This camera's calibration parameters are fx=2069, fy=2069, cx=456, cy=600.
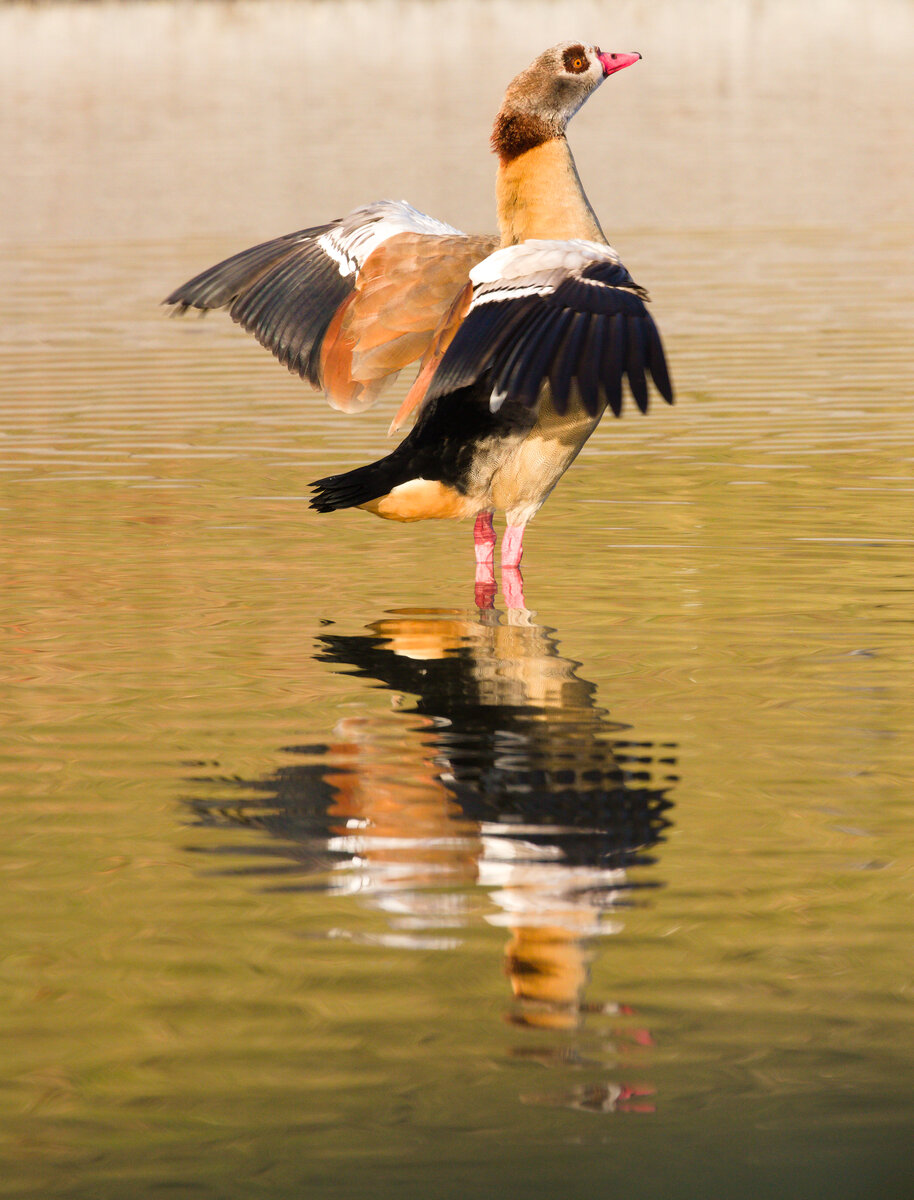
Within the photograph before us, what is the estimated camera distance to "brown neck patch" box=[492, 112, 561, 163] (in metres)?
10.7

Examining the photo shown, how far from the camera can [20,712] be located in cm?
779

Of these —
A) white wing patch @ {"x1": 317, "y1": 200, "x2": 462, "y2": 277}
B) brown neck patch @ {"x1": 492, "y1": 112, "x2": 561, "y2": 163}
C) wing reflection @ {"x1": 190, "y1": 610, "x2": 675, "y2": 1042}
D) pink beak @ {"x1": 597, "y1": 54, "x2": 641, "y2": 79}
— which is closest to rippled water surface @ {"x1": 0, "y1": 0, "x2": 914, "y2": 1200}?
wing reflection @ {"x1": 190, "y1": 610, "x2": 675, "y2": 1042}

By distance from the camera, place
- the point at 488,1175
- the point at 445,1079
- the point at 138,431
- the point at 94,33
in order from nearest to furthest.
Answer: the point at 488,1175, the point at 445,1079, the point at 138,431, the point at 94,33

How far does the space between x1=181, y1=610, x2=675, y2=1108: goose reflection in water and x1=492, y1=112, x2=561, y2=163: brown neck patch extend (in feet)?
11.1

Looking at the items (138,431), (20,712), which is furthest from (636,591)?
(138,431)

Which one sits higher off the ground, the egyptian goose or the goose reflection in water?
the egyptian goose

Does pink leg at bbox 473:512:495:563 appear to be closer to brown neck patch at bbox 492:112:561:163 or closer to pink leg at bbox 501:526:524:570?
pink leg at bbox 501:526:524:570

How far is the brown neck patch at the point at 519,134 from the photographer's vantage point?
10672 millimetres

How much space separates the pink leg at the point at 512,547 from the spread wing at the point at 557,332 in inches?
47.7

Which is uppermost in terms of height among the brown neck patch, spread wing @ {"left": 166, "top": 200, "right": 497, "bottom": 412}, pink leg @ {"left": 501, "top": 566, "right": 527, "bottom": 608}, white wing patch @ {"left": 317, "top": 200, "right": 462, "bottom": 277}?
the brown neck patch

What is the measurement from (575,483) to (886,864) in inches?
281

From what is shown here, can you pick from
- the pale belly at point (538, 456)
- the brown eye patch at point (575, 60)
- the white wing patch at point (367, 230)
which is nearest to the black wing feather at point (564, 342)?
the pale belly at point (538, 456)

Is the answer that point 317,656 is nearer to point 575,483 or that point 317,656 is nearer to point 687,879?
point 687,879

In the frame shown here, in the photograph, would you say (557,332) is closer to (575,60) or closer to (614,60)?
(575,60)
